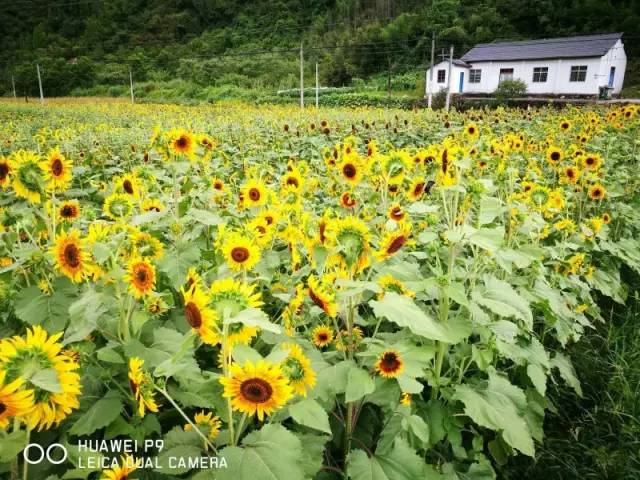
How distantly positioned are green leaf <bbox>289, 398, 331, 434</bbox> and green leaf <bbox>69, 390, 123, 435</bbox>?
1.65 ft

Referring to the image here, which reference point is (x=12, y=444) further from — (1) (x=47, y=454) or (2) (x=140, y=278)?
(2) (x=140, y=278)

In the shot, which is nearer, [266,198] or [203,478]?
[203,478]

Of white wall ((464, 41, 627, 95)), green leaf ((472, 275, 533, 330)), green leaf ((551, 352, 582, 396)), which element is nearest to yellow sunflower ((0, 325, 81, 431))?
green leaf ((472, 275, 533, 330))

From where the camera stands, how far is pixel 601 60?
1369 inches

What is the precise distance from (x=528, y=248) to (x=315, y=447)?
1.35 meters

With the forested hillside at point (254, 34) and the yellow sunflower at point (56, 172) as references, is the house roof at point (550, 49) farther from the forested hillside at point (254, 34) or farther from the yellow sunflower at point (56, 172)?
the yellow sunflower at point (56, 172)

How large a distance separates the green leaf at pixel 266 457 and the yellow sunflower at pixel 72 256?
760 millimetres

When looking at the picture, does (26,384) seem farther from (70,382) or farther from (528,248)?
(528,248)

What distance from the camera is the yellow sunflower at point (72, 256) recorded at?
1403 millimetres

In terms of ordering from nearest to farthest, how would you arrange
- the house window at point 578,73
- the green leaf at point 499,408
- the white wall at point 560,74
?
1. the green leaf at point 499,408
2. the white wall at point 560,74
3. the house window at point 578,73

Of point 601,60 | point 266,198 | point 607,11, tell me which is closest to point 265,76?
point 601,60

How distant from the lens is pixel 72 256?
141cm

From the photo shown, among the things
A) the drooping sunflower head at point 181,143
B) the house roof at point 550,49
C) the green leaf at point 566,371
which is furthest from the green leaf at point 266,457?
the house roof at point 550,49

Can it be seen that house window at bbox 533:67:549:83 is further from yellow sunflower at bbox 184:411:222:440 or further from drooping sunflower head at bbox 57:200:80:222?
yellow sunflower at bbox 184:411:222:440
